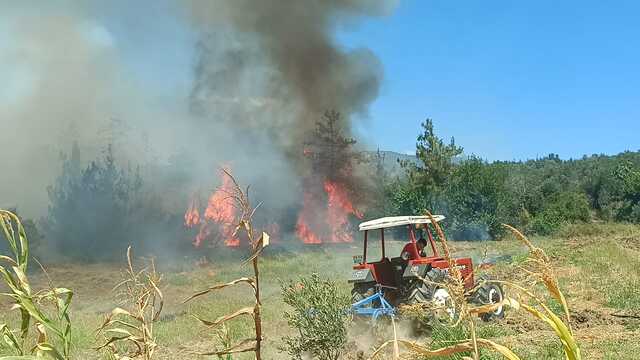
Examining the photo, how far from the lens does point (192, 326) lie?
1366 cm

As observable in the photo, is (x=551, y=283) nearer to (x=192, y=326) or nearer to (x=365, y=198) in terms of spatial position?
(x=192, y=326)

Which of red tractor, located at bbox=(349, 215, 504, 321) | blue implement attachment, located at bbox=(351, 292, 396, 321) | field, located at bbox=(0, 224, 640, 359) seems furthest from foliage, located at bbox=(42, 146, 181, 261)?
blue implement attachment, located at bbox=(351, 292, 396, 321)

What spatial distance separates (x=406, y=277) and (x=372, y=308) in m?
0.92

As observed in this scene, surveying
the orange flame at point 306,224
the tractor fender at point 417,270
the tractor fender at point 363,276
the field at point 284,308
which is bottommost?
the field at point 284,308

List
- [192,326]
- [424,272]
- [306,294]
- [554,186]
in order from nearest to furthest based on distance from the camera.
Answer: [306,294], [424,272], [192,326], [554,186]

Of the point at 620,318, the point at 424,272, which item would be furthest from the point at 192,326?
the point at 620,318

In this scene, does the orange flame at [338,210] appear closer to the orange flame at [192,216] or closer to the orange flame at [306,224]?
the orange flame at [306,224]

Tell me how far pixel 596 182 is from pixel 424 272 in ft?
188

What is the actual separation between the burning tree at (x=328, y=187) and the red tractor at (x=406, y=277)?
27.7m

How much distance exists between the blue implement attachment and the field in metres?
0.59

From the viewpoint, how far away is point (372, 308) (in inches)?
383

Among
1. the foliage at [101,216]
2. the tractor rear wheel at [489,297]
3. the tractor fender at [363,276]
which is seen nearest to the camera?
the tractor fender at [363,276]

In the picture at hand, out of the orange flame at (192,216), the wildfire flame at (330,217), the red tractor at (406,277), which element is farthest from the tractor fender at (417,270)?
the orange flame at (192,216)

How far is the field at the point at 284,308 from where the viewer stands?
339 inches
